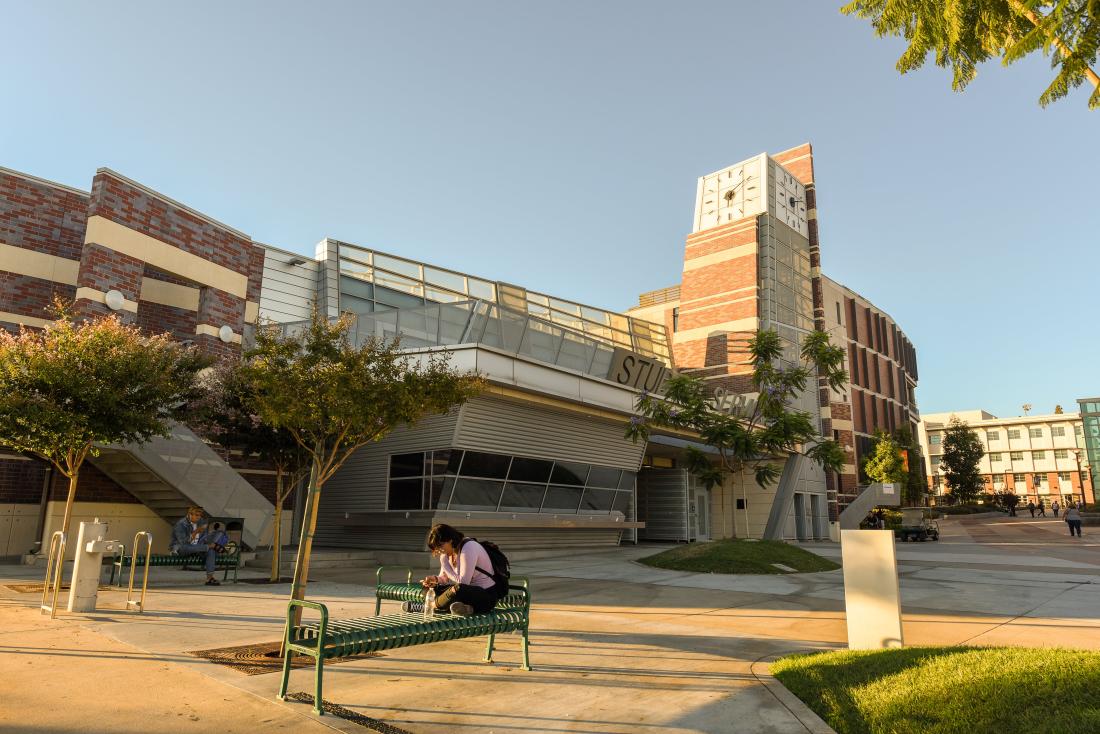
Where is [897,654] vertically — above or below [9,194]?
below

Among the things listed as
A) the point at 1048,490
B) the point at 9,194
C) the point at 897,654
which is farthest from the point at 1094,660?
Result: the point at 1048,490

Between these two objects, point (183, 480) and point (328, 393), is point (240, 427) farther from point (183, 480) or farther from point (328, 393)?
point (328, 393)

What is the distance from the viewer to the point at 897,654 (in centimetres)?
639

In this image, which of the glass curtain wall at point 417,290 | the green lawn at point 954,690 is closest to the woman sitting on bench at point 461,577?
the green lawn at point 954,690

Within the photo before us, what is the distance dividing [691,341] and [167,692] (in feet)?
119

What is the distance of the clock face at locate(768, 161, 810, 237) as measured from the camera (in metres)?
40.3

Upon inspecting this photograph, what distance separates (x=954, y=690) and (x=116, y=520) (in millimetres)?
20205

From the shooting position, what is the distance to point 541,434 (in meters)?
22.0

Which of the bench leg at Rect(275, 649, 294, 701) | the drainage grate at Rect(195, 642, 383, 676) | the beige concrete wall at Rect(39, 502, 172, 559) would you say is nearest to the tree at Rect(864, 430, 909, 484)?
the beige concrete wall at Rect(39, 502, 172, 559)

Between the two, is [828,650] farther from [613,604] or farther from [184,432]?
[184,432]

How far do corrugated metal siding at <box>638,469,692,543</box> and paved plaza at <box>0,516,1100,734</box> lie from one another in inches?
786

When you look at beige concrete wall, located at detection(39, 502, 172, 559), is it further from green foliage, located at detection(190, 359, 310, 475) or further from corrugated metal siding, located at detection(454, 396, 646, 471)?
corrugated metal siding, located at detection(454, 396, 646, 471)

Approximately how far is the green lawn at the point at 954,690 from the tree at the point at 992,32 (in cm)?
491

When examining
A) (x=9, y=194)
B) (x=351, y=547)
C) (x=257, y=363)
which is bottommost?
(x=351, y=547)
